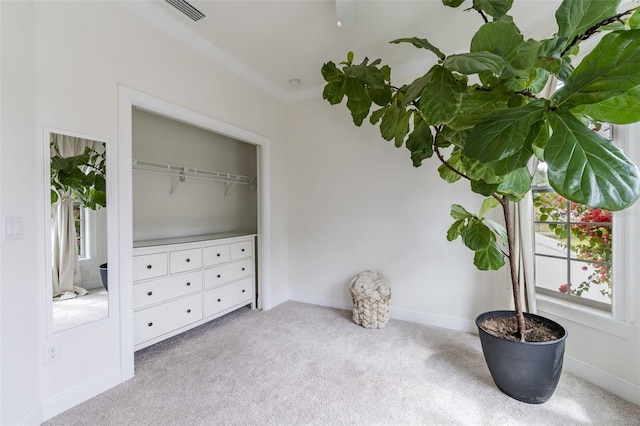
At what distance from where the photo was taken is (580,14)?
2.95 feet

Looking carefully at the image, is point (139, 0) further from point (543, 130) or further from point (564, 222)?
point (564, 222)

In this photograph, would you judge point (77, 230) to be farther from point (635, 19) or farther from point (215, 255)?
point (635, 19)

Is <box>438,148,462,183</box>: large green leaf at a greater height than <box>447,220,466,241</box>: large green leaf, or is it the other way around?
<box>438,148,462,183</box>: large green leaf

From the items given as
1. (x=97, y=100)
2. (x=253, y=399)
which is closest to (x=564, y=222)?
(x=253, y=399)

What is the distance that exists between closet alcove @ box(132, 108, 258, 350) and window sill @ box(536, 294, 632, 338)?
2855 millimetres

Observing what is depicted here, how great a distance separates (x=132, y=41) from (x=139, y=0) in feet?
0.96

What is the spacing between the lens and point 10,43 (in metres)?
1.38

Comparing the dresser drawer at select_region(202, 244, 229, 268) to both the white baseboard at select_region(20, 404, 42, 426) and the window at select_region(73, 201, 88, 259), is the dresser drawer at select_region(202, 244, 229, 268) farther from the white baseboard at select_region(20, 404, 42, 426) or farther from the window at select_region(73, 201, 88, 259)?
the white baseboard at select_region(20, 404, 42, 426)

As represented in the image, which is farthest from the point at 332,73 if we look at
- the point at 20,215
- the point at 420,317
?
the point at 420,317

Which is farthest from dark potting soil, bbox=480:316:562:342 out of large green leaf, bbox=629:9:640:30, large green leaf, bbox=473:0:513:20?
large green leaf, bbox=473:0:513:20

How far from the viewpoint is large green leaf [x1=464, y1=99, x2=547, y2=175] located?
0.83m

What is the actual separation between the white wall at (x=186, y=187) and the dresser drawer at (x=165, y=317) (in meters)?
0.85

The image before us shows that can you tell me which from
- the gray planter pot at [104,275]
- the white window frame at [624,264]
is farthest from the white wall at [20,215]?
the white window frame at [624,264]

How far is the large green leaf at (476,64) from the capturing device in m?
0.84
